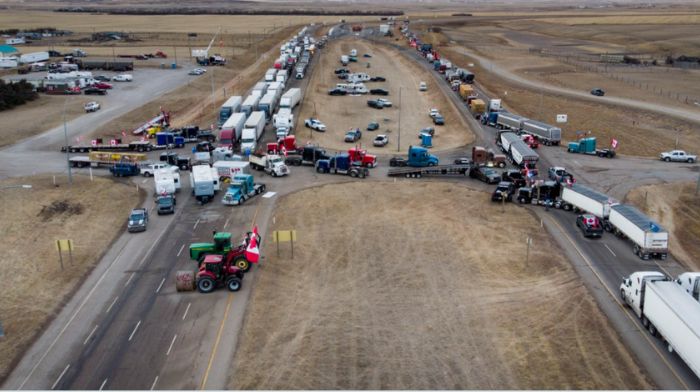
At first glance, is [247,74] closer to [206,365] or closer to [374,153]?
[374,153]

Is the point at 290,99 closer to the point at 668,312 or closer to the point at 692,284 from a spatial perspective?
the point at 692,284

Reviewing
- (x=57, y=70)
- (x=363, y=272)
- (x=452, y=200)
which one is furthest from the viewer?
(x=57, y=70)

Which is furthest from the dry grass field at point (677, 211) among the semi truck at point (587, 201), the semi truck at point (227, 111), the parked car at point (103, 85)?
the parked car at point (103, 85)

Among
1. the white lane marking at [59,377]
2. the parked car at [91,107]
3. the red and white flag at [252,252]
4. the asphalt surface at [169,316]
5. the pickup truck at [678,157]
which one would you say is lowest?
the white lane marking at [59,377]

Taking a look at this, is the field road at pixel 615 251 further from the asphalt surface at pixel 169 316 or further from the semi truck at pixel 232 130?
the semi truck at pixel 232 130

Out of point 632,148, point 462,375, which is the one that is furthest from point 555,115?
point 462,375
